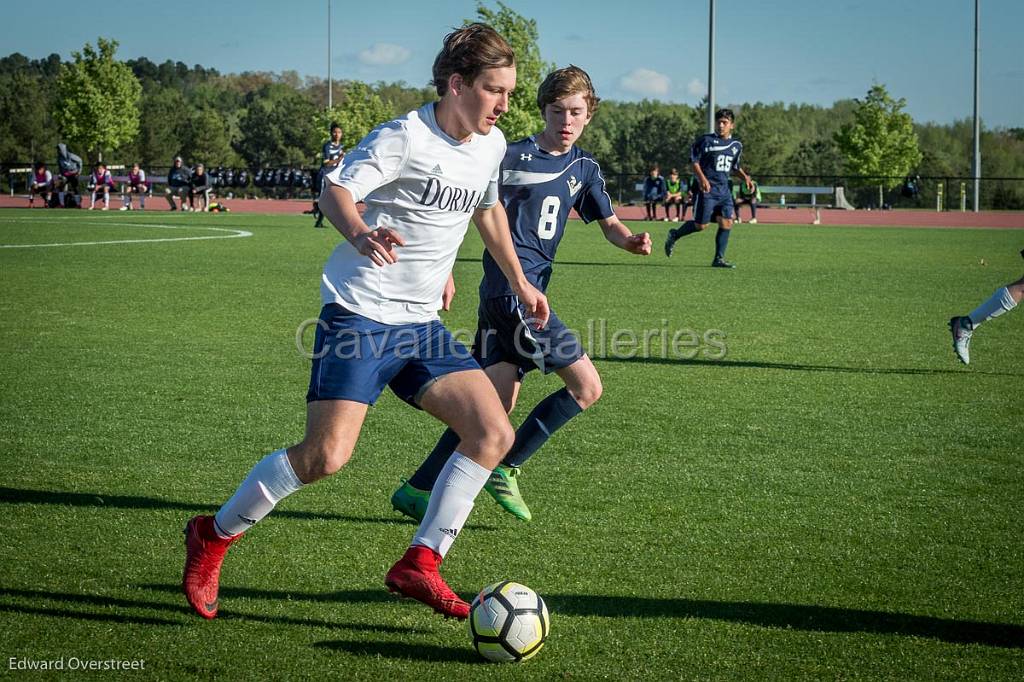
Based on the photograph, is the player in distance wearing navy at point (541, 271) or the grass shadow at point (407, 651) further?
the player in distance wearing navy at point (541, 271)

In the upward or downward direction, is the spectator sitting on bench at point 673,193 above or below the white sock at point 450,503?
above

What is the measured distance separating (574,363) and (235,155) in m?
98.0

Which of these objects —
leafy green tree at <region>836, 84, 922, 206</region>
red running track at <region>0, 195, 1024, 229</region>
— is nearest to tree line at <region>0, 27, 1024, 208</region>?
leafy green tree at <region>836, 84, 922, 206</region>

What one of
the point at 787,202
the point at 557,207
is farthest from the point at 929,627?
the point at 787,202

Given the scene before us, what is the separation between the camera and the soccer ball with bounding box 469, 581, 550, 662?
3.53 metres

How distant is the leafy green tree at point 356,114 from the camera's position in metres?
76.7

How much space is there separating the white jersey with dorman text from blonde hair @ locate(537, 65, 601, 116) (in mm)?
1470

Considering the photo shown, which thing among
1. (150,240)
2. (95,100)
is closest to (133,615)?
(150,240)

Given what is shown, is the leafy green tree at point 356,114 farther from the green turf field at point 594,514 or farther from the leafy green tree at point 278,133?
the green turf field at point 594,514

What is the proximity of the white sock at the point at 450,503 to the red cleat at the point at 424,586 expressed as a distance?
0.31ft

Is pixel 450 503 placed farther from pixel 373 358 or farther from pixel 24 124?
pixel 24 124

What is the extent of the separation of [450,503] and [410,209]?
1.08 meters

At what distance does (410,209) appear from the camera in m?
3.95

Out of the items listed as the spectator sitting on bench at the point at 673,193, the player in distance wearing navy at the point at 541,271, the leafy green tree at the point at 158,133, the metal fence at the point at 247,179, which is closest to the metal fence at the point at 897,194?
the spectator sitting on bench at the point at 673,193
